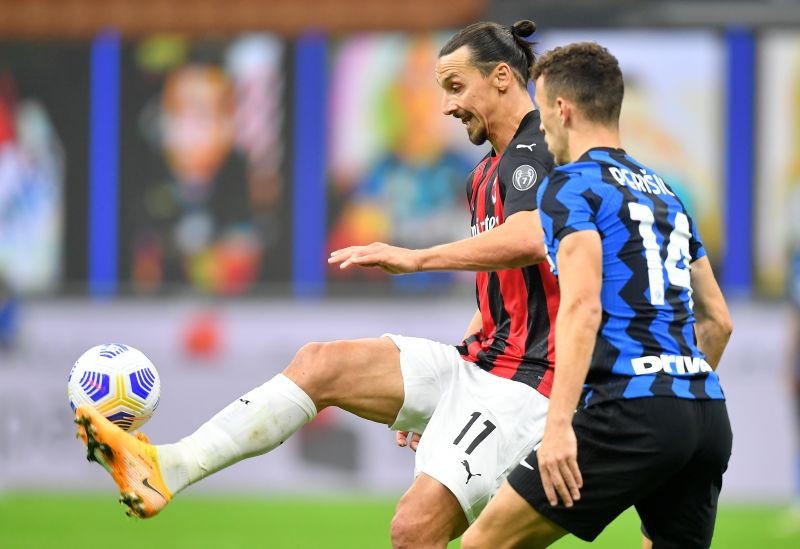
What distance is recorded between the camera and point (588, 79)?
14.4 ft

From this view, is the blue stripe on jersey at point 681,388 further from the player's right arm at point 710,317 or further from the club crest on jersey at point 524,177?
the club crest on jersey at point 524,177

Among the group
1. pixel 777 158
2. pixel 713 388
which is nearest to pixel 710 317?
pixel 713 388

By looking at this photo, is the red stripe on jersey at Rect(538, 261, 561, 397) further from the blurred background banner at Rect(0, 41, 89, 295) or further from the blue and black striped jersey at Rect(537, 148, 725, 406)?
the blurred background banner at Rect(0, 41, 89, 295)

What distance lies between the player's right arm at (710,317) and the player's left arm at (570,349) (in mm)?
756

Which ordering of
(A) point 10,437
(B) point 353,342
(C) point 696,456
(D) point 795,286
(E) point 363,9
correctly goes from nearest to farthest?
(C) point 696,456, (B) point 353,342, (D) point 795,286, (A) point 10,437, (E) point 363,9

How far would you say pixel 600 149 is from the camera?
174 inches

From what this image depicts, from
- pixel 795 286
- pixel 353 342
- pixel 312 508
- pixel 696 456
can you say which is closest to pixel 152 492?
pixel 353 342

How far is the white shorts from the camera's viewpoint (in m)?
5.07

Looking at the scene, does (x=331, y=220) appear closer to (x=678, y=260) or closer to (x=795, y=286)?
(x=795, y=286)

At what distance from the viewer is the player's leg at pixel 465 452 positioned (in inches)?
198

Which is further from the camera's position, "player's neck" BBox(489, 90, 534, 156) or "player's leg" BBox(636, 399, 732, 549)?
"player's neck" BBox(489, 90, 534, 156)

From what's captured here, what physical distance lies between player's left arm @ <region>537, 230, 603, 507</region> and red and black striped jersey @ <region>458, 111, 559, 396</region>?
85 centimetres

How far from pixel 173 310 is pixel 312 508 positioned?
2.51 metres

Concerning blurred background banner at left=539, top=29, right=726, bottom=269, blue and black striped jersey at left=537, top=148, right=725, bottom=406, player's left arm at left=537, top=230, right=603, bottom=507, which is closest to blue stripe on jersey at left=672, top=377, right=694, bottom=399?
blue and black striped jersey at left=537, top=148, right=725, bottom=406
